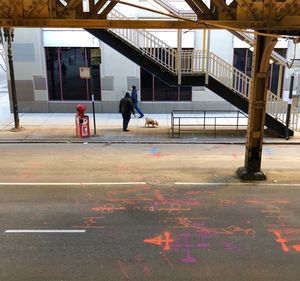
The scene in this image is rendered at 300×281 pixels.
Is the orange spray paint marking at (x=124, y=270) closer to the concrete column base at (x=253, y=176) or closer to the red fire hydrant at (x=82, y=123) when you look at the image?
the concrete column base at (x=253, y=176)

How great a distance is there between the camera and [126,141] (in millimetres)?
15641

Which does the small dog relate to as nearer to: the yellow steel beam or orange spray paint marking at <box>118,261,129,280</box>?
the yellow steel beam

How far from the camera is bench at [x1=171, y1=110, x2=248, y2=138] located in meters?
17.3

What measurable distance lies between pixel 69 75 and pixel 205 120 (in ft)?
25.2

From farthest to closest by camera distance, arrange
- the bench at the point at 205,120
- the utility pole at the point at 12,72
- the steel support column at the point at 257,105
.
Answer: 1. the bench at the point at 205,120
2. the utility pole at the point at 12,72
3. the steel support column at the point at 257,105

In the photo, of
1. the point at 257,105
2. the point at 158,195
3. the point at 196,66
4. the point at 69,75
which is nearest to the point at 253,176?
the point at 257,105

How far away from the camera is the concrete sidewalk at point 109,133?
52.1ft

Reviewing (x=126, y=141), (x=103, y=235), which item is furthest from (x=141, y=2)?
(x=103, y=235)

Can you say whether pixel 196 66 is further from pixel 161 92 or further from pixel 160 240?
pixel 160 240

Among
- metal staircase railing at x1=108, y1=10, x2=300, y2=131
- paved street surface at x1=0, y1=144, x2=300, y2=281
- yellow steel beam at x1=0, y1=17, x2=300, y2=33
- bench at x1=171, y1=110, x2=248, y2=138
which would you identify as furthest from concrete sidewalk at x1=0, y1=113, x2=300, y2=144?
yellow steel beam at x1=0, y1=17, x2=300, y2=33

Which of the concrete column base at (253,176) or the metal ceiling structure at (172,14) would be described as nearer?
the metal ceiling structure at (172,14)

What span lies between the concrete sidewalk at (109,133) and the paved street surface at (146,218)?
2228 mm

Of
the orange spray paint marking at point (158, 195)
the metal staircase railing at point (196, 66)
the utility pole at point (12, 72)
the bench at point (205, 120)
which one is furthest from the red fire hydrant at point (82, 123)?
the orange spray paint marking at point (158, 195)

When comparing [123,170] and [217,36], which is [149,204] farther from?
[217,36]
